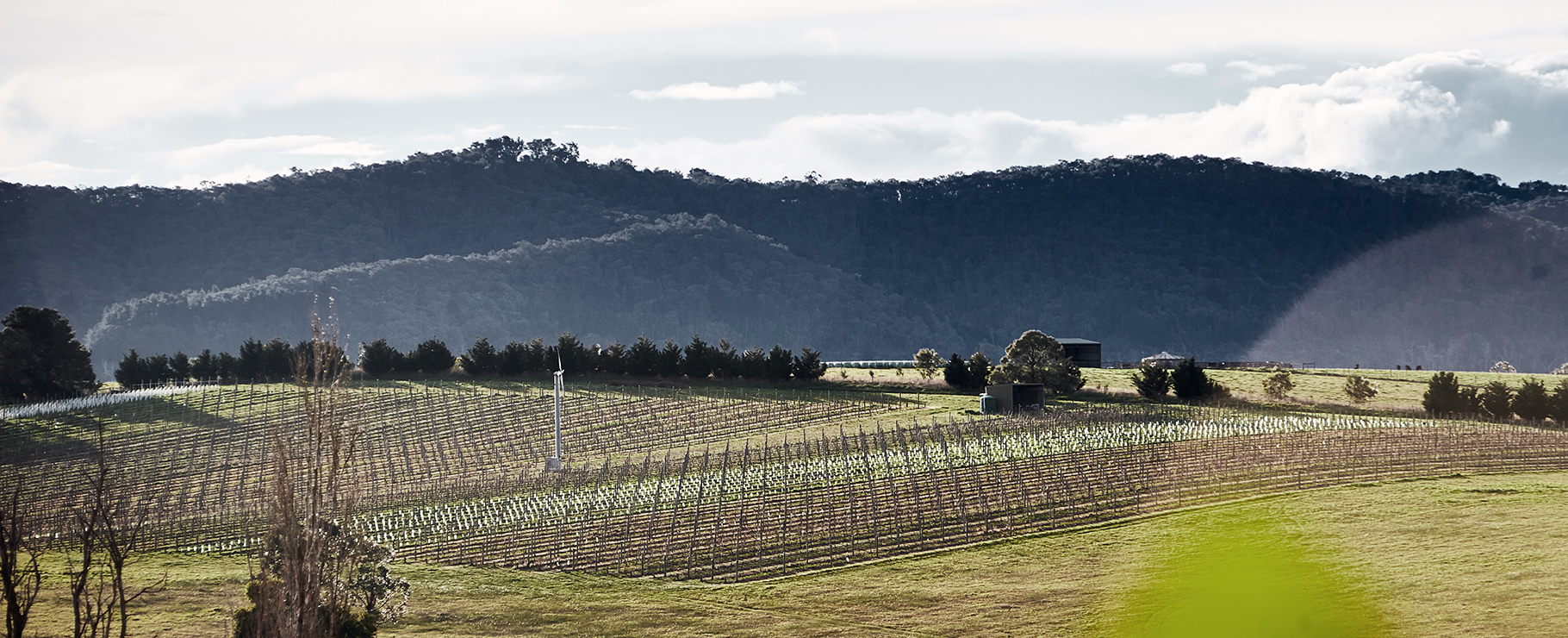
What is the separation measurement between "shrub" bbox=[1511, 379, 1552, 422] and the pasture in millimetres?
7750

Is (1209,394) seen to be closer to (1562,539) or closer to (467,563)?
(1562,539)

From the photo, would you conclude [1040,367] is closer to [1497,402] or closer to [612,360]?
[1497,402]

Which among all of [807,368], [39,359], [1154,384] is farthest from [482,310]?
[1154,384]

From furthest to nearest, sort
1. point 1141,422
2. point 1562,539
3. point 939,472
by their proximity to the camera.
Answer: point 1141,422 < point 939,472 < point 1562,539

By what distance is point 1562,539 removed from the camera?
27703 millimetres

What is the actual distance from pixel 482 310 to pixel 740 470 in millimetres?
140228

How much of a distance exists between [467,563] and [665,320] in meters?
160

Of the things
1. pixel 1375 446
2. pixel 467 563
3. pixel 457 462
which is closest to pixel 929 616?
pixel 467 563

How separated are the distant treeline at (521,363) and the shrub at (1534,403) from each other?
131 feet

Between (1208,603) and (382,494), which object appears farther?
(382,494)

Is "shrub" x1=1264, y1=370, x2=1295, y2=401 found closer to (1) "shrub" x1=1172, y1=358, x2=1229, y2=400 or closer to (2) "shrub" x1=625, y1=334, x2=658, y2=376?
(1) "shrub" x1=1172, y1=358, x2=1229, y2=400

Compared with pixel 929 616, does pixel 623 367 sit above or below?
above

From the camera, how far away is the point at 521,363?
8225 cm

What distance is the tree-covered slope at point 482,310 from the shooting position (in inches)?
6191
